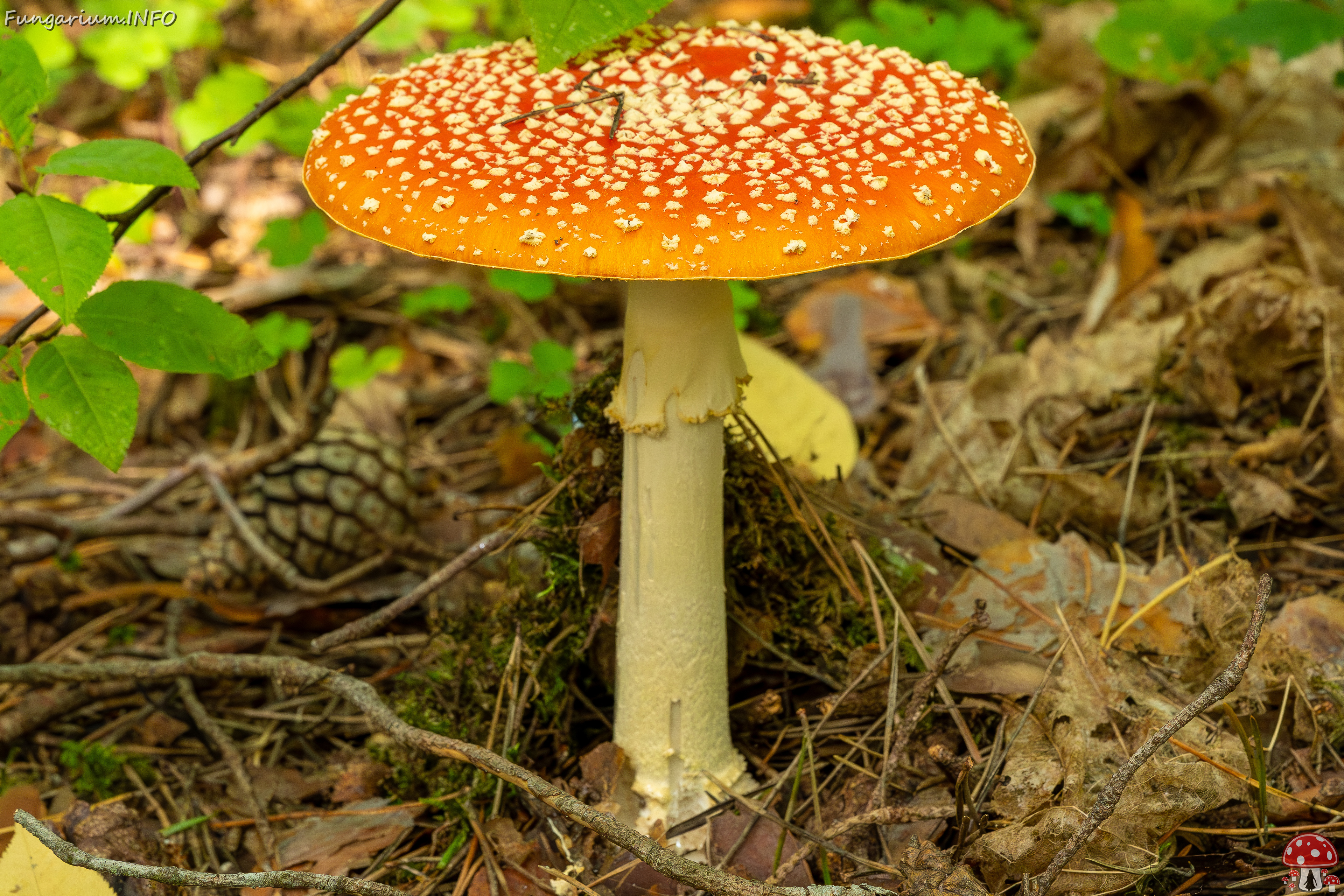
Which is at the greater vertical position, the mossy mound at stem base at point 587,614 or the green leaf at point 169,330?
the green leaf at point 169,330

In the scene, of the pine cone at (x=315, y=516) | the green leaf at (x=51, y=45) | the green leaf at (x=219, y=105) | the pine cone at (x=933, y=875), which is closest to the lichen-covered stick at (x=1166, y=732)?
the pine cone at (x=933, y=875)

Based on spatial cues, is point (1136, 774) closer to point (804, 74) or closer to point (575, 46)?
point (804, 74)

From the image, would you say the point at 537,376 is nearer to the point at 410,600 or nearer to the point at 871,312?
the point at 410,600

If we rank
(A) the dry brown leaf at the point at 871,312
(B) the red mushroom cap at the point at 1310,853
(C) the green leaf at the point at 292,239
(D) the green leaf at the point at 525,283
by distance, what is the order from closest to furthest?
(B) the red mushroom cap at the point at 1310,853
(D) the green leaf at the point at 525,283
(C) the green leaf at the point at 292,239
(A) the dry brown leaf at the point at 871,312

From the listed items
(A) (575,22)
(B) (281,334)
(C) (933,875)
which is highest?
(A) (575,22)

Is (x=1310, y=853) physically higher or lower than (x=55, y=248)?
lower

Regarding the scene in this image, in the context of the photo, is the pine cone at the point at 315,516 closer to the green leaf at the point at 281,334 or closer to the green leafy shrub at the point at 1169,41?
the green leaf at the point at 281,334

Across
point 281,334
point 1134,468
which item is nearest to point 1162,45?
point 1134,468
